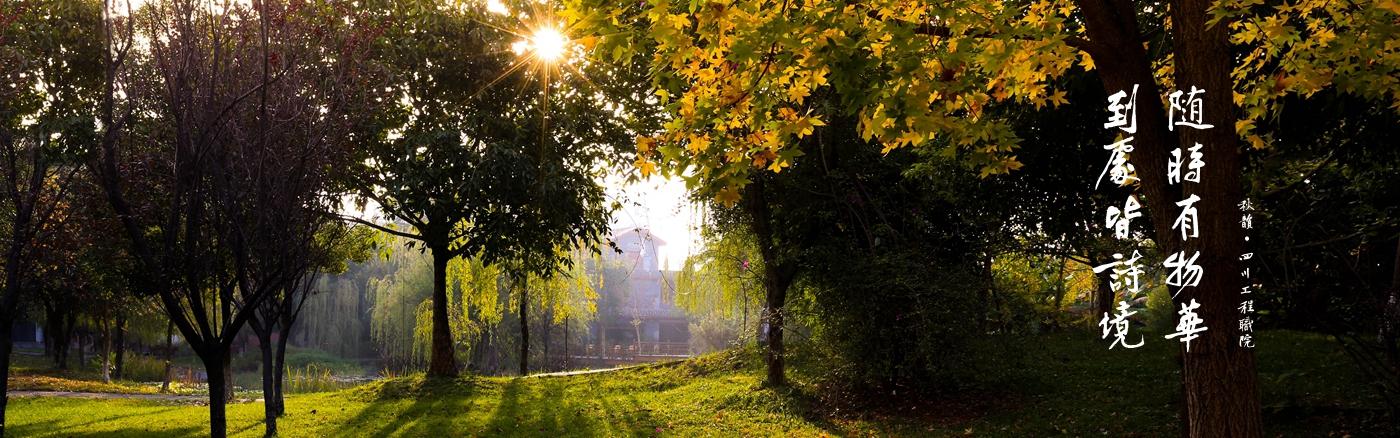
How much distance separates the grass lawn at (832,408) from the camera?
26.9 feet

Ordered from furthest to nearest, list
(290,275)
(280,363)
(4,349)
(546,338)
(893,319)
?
(546,338), (280,363), (893,319), (4,349), (290,275)

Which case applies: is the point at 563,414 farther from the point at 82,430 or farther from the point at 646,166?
the point at 646,166

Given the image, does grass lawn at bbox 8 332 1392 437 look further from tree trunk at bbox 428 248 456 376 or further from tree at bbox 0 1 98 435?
tree at bbox 0 1 98 435

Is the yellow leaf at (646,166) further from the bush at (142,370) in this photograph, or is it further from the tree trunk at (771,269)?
the bush at (142,370)

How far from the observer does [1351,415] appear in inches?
283

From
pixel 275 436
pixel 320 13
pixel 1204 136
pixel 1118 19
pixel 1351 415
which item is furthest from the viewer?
pixel 320 13

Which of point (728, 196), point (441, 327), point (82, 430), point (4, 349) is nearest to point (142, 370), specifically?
point (441, 327)

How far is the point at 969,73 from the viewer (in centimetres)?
462

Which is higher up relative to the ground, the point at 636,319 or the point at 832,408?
the point at 832,408

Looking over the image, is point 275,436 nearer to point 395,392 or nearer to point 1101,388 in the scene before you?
point 395,392

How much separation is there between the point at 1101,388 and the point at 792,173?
4681 mm

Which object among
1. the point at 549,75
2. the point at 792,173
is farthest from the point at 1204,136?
the point at 549,75

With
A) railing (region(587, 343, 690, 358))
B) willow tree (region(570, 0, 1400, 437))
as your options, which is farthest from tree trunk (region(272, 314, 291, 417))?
railing (region(587, 343, 690, 358))

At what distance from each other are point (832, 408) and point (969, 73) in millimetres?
7111
